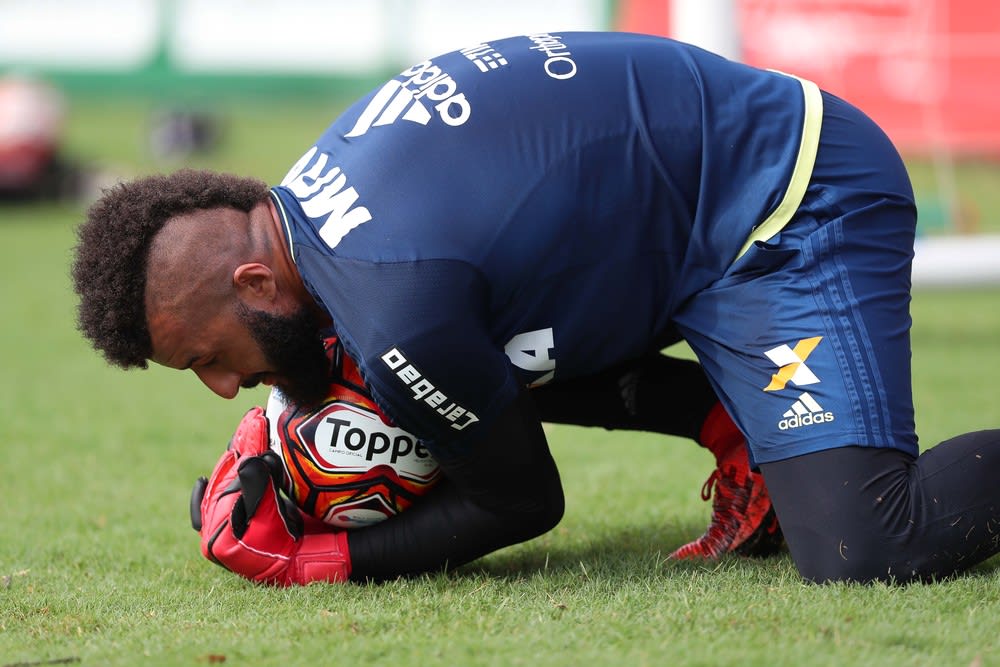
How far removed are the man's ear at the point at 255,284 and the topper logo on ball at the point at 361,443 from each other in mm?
380

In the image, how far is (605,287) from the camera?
298 cm

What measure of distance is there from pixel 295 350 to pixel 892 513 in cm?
144

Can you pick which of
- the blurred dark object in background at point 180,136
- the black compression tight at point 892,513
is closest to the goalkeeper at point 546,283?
the black compression tight at point 892,513

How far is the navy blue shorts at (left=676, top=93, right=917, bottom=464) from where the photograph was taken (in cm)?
291

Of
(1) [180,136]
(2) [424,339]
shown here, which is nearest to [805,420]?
(2) [424,339]

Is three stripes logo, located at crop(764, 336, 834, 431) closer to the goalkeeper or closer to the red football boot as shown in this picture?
the goalkeeper

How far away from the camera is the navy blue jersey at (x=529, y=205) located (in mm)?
2762

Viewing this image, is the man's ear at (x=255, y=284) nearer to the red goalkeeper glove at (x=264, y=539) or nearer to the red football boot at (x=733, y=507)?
the red goalkeeper glove at (x=264, y=539)

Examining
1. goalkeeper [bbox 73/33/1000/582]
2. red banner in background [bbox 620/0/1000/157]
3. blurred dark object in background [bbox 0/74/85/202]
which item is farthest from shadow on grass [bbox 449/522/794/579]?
blurred dark object in background [bbox 0/74/85/202]

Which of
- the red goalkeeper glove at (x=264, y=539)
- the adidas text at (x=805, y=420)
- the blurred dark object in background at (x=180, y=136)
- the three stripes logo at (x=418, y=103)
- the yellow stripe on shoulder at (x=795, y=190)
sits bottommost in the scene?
the blurred dark object in background at (x=180, y=136)

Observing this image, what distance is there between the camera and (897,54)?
8312 mm

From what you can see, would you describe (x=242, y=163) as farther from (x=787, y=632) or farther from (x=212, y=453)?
(x=787, y=632)

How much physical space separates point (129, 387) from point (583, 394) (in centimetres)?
322

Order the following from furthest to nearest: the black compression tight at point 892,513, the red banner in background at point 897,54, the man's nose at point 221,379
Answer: the red banner in background at point 897,54
the man's nose at point 221,379
the black compression tight at point 892,513
